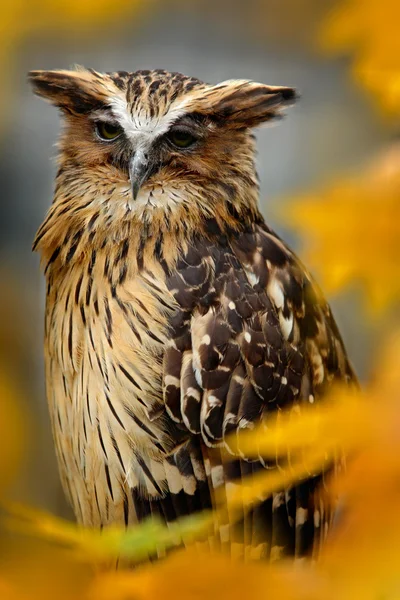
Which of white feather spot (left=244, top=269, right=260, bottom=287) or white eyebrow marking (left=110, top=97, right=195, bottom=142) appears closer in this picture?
white eyebrow marking (left=110, top=97, right=195, bottom=142)

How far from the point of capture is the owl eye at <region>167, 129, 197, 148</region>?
0.85 meters

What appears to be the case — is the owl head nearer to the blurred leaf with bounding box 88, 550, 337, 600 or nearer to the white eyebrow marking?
the white eyebrow marking

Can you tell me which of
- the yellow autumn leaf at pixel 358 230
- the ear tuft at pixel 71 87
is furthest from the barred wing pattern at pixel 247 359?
the ear tuft at pixel 71 87

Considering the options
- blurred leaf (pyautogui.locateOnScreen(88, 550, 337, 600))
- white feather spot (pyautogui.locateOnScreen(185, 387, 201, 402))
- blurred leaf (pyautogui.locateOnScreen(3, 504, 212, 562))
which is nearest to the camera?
blurred leaf (pyautogui.locateOnScreen(88, 550, 337, 600))

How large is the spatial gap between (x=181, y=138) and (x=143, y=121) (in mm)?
51

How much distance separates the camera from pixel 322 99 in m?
0.84

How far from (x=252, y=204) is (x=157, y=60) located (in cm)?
21

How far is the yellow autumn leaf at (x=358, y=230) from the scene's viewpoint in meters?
0.65

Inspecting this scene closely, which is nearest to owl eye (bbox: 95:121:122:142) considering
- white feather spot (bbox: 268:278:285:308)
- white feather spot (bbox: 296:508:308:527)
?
white feather spot (bbox: 268:278:285:308)

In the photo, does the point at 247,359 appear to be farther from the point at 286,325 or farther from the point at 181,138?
the point at 181,138

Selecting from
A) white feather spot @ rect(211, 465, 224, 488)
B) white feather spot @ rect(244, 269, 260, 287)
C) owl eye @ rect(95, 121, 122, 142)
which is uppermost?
owl eye @ rect(95, 121, 122, 142)

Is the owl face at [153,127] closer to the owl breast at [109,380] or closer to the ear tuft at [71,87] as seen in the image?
the ear tuft at [71,87]

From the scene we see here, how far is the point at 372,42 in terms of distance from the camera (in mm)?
698

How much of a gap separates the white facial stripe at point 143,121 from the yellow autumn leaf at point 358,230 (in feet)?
0.53
